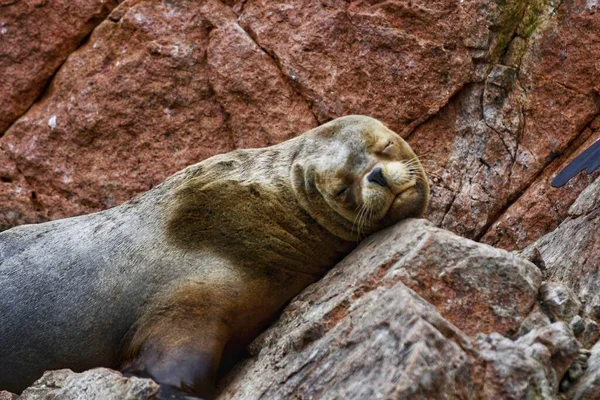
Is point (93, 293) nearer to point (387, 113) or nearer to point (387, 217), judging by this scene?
point (387, 217)

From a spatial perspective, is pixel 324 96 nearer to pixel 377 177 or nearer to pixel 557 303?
pixel 377 177

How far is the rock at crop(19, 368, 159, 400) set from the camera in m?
4.60

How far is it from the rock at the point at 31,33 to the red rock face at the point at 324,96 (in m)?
0.11

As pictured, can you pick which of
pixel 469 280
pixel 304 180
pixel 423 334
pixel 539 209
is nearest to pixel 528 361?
pixel 423 334

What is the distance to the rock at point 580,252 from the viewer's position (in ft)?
17.7

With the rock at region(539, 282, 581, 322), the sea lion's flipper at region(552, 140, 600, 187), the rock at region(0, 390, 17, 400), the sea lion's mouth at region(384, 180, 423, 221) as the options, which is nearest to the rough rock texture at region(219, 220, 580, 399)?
the rock at region(539, 282, 581, 322)

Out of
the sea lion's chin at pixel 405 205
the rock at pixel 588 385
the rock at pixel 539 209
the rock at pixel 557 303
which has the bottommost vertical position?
the rock at pixel 539 209

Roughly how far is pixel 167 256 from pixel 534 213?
293 centimetres

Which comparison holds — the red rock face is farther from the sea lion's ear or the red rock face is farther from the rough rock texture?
the rough rock texture

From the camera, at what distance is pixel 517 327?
15.5 feet

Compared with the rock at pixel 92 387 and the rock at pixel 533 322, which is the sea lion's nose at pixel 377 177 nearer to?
the rock at pixel 533 322

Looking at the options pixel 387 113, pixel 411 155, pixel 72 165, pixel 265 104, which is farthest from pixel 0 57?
pixel 411 155

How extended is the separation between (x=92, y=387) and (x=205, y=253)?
1.27 metres

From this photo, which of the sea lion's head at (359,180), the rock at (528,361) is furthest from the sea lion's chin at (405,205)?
the rock at (528,361)
